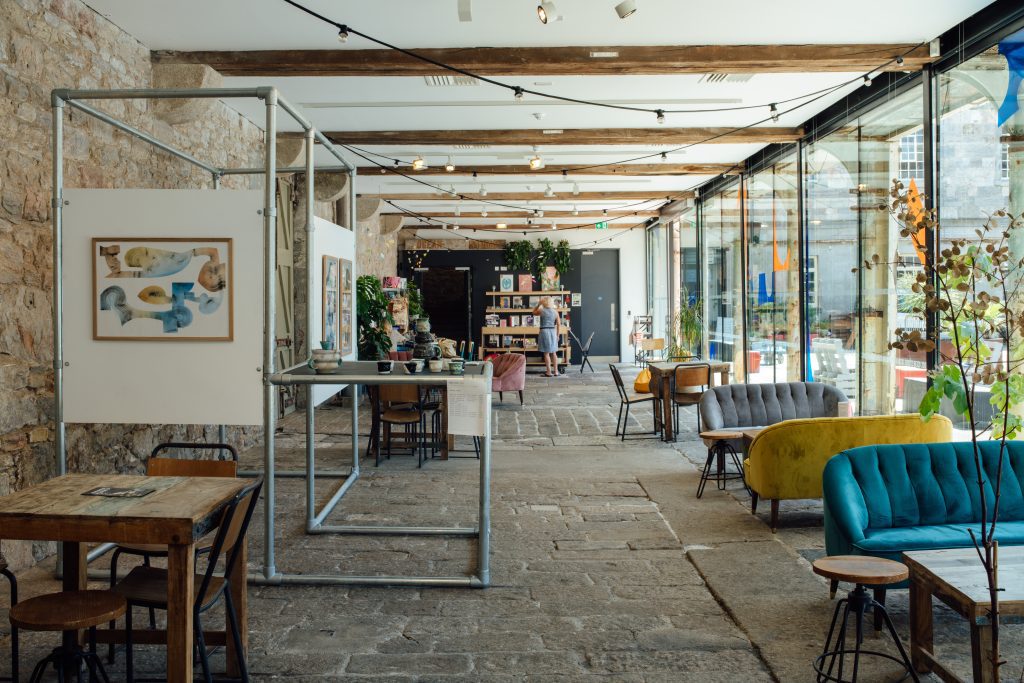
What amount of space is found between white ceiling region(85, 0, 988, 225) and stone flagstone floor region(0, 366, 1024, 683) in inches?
139

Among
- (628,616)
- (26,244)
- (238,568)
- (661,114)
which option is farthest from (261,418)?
(661,114)

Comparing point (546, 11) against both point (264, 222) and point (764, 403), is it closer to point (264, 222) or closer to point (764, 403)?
point (264, 222)

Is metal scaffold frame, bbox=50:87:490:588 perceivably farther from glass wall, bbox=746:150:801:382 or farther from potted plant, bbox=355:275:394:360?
glass wall, bbox=746:150:801:382

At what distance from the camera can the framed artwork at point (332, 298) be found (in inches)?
239

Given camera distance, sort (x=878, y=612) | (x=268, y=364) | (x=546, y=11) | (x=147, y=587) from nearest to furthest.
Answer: (x=147, y=587) → (x=878, y=612) → (x=268, y=364) → (x=546, y=11)

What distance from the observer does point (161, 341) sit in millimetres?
4598

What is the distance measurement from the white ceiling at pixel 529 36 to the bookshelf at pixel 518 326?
969 cm

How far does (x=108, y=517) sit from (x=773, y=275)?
28.9 ft

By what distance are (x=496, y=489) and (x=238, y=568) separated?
11.1 ft

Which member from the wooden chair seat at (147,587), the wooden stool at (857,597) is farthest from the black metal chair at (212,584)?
the wooden stool at (857,597)

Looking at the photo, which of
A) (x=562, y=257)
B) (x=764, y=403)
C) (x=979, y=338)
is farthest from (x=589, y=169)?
(x=562, y=257)

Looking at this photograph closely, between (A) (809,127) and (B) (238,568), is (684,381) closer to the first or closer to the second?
(A) (809,127)

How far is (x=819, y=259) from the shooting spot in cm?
866

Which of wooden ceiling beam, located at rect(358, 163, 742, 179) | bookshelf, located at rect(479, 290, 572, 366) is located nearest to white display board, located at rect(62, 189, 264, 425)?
wooden ceiling beam, located at rect(358, 163, 742, 179)
